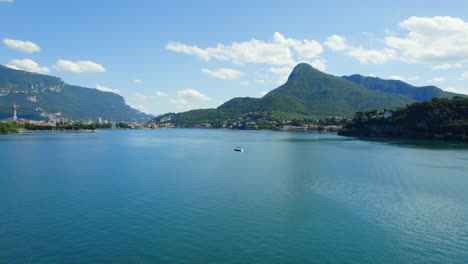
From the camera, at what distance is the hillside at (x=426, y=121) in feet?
335

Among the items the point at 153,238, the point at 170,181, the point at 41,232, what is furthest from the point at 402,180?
the point at 41,232

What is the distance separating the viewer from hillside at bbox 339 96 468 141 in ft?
335

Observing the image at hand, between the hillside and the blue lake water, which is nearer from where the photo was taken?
the blue lake water

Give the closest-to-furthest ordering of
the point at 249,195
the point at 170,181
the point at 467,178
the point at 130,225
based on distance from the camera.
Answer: the point at 130,225
the point at 249,195
the point at 170,181
the point at 467,178

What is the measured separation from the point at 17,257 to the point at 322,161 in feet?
158

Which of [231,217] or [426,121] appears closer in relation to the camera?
[231,217]

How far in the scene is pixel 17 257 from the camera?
15.3 metres

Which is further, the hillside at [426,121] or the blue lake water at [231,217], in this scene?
the hillside at [426,121]

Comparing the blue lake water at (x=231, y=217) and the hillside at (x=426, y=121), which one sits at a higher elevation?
the hillside at (x=426, y=121)

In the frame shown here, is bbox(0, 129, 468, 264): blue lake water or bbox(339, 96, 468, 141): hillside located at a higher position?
bbox(339, 96, 468, 141): hillside

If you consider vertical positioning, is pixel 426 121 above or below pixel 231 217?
above

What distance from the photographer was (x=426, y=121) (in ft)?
368

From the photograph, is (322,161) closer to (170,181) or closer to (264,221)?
(170,181)

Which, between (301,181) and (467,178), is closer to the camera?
(301,181)
